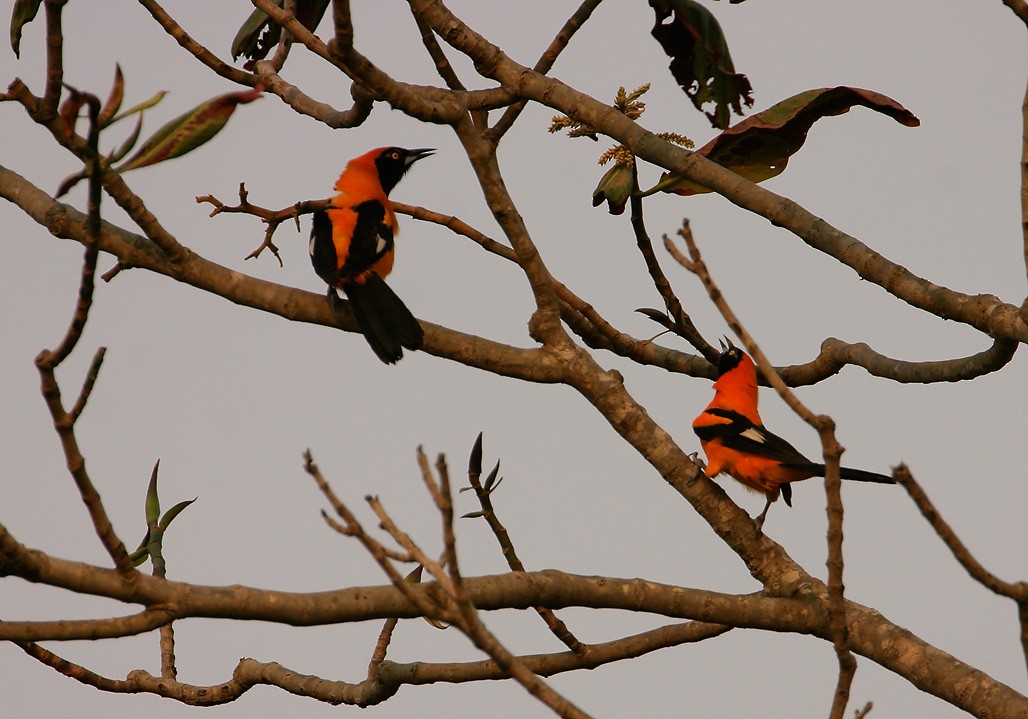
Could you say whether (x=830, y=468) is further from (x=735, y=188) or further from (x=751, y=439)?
(x=751, y=439)

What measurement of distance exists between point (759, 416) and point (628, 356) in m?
1.28

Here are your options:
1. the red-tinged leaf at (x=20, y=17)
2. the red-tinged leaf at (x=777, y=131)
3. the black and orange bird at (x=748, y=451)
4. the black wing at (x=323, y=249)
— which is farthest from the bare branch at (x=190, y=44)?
the black and orange bird at (x=748, y=451)

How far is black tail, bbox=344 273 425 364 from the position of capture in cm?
374

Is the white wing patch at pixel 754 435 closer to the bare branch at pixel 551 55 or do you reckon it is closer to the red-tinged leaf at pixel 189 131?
the bare branch at pixel 551 55

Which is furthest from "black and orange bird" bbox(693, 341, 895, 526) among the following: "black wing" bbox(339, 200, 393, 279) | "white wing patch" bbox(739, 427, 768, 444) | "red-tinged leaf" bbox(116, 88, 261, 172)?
"red-tinged leaf" bbox(116, 88, 261, 172)

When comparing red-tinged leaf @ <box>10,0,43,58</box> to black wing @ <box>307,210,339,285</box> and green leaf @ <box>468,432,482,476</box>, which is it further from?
green leaf @ <box>468,432,482,476</box>

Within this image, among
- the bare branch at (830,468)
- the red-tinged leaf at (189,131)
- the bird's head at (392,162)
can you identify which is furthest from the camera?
the bird's head at (392,162)

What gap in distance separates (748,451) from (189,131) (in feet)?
9.36

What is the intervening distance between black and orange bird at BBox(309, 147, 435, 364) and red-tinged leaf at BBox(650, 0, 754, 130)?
1245 mm

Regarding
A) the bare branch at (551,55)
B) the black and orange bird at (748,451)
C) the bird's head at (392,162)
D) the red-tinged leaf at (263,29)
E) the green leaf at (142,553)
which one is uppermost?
the bird's head at (392,162)

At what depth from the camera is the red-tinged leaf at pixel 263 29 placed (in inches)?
181

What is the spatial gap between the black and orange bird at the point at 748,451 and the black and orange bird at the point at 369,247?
4.49 feet

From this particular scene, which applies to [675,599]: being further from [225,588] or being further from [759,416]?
[759,416]

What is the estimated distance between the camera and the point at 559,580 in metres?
2.62
